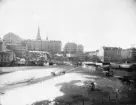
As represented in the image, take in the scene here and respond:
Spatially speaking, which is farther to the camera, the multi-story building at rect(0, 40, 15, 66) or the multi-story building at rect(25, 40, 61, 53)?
the multi-story building at rect(25, 40, 61, 53)

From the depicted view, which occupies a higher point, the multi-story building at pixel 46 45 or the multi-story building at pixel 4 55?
the multi-story building at pixel 46 45

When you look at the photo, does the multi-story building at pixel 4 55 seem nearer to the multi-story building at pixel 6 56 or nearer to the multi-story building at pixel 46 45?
the multi-story building at pixel 6 56

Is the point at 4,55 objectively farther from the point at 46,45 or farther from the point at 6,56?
the point at 46,45

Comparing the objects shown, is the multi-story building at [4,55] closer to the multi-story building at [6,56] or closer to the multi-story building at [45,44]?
the multi-story building at [6,56]

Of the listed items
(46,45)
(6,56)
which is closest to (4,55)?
(6,56)

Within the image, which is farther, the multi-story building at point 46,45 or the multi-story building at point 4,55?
the multi-story building at point 46,45

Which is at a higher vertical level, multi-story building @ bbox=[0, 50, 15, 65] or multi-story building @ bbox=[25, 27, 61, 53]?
multi-story building @ bbox=[25, 27, 61, 53]

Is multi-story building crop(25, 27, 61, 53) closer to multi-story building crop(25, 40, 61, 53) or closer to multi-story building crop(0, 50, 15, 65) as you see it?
multi-story building crop(25, 40, 61, 53)

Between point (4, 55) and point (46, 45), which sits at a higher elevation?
point (46, 45)

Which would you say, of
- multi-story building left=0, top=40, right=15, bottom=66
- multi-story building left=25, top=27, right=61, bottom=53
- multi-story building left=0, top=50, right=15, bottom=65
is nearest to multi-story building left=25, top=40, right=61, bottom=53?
multi-story building left=25, top=27, right=61, bottom=53

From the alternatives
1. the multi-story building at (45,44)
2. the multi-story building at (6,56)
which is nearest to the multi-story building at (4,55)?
the multi-story building at (6,56)

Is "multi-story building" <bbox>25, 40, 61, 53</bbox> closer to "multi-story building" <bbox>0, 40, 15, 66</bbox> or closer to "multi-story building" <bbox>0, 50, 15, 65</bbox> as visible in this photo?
"multi-story building" <bbox>0, 50, 15, 65</bbox>

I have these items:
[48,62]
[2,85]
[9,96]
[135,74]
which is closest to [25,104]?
[9,96]

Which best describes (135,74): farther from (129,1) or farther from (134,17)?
(129,1)
